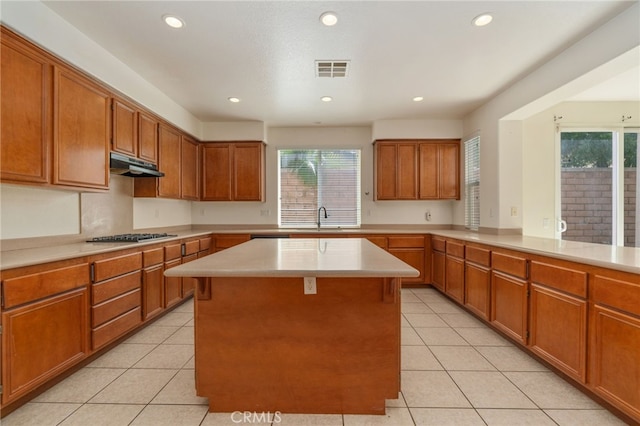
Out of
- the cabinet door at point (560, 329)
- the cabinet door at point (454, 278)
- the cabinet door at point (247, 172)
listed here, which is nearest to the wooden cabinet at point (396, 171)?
the cabinet door at point (454, 278)

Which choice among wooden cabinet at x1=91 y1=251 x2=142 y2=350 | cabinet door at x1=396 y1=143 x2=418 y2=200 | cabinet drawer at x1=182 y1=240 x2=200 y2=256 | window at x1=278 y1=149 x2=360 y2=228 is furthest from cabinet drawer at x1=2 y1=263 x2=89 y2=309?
cabinet door at x1=396 y1=143 x2=418 y2=200

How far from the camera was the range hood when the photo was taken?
8.91 ft

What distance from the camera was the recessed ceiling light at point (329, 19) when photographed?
6.85ft

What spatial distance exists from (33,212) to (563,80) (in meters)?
4.74

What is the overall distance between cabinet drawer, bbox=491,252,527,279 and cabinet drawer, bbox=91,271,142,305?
3534mm

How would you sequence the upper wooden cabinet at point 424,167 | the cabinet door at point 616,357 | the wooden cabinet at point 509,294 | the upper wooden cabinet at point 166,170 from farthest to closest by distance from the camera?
1. the upper wooden cabinet at point 424,167
2. the upper wooden cabinet at point 166,170
3. the wooden cabinet at point 509,294
4. the cabinet door at point 616,357

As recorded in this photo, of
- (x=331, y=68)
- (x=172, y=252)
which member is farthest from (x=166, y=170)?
(x=331, y=68)

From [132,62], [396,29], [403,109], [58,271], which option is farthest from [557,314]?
[132,62]

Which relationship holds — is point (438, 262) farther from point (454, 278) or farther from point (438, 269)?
point (454, 278)

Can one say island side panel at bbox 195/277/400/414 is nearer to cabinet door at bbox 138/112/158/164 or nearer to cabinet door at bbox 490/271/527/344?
cabinet door at bbox 490/271/527/344

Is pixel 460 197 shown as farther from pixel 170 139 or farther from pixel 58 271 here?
pixel 58 271

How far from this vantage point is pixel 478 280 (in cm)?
308

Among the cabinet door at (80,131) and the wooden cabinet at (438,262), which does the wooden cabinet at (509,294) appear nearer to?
the wooden cabinet at (438,262)

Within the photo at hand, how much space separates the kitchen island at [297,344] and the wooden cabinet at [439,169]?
11.1ft
